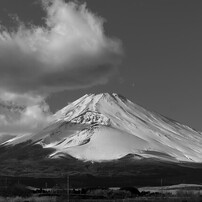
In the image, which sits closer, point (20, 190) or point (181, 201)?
point (181, 201)

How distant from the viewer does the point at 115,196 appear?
99250 millimetres

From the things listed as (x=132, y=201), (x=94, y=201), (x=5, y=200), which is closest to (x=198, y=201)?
(x=132, y=201)

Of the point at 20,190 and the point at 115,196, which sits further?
the point at 20,190

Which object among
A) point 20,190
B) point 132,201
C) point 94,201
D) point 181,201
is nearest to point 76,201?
point 94,201

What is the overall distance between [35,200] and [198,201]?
25.3m

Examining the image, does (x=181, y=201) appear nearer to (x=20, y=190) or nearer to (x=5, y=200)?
(x=5, y=200)

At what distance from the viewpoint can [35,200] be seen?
85.6 metres

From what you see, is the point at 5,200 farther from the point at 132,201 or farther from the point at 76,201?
the point at 132,201

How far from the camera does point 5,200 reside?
85.1m

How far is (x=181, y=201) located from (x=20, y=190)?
46.6m

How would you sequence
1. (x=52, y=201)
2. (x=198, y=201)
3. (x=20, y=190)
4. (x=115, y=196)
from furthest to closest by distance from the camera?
(x=20, y=190), (x=115, y=196), (x=52, y=201), (x=198, y=201)

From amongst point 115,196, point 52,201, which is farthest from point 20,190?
point 52,201

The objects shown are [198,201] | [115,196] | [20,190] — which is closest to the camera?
[198,201]

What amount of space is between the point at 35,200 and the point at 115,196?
18.9 metres
